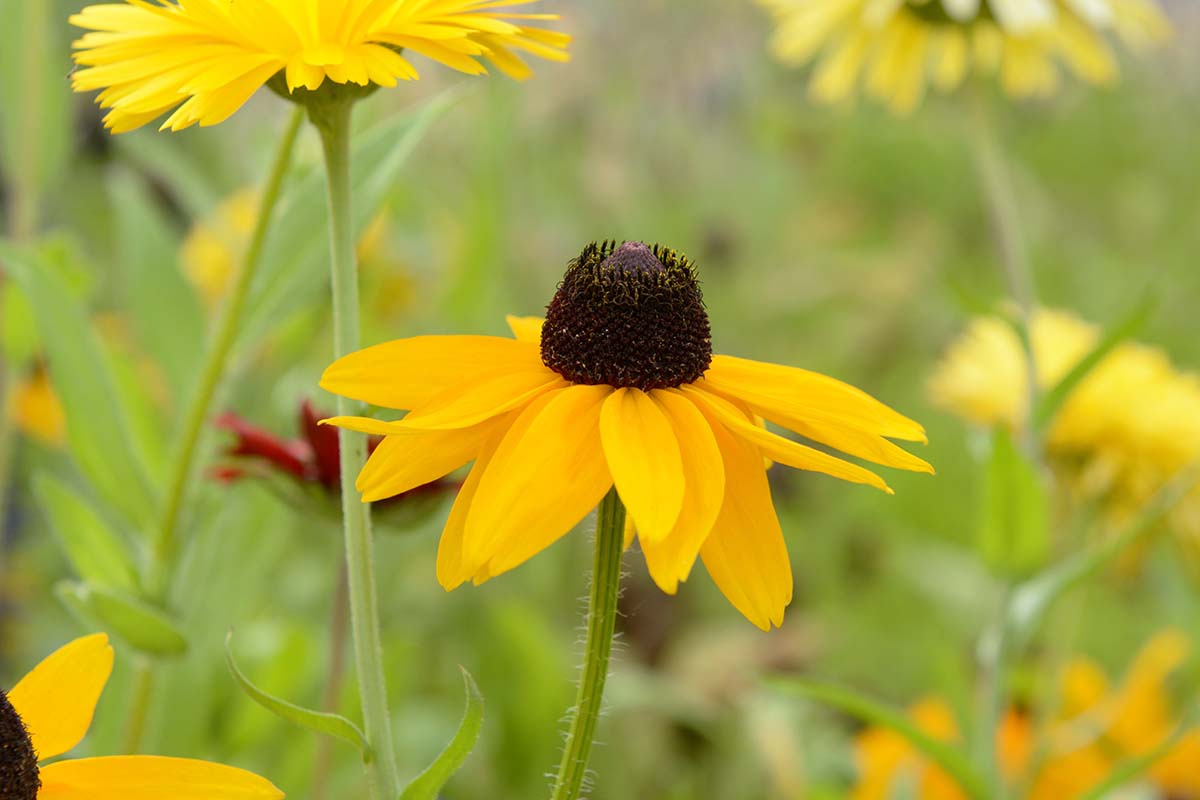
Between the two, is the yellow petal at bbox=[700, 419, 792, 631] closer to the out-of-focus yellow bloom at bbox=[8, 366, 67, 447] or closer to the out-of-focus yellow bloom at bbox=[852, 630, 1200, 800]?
the out-of-focus yellow bloom at bbox=[852, 630, 1200, 800]

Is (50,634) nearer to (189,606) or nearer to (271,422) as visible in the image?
(271,422)

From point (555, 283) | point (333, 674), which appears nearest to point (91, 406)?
point (333, 674)

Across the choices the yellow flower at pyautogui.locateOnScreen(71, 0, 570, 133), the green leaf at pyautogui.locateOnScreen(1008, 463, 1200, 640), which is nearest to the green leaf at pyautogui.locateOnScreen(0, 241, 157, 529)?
the yellow flower at pyautogui.locateOnScreen(71, 0, 570, 133)

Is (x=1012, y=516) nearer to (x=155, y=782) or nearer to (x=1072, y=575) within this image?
(x=1072, y=575)

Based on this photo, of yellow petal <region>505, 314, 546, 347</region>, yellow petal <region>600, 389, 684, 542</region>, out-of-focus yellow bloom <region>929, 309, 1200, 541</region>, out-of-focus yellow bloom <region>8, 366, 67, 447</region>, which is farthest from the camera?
out-of-focus yellow bloom <region>8, 366, 67, 447</region>

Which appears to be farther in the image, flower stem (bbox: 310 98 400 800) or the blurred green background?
the blurred green background
